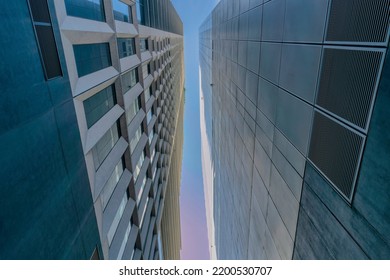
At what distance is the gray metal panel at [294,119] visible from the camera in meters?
9.19

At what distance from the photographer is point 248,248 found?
830 inches

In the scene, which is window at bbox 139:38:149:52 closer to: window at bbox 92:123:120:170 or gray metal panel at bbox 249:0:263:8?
gray metal panel at bbox 249:0:263:8

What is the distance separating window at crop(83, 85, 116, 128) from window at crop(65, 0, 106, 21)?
346 centimetres

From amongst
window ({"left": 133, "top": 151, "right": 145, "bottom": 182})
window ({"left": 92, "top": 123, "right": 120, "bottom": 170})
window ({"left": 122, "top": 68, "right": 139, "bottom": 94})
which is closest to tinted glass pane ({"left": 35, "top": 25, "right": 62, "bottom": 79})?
window ({"left": 92, "top": 123, "right": 120, "bottom": 170})

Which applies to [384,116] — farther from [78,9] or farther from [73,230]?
[78,9]

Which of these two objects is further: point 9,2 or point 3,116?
point 9,2

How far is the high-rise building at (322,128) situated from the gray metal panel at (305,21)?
3cm

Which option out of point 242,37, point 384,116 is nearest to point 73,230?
point 384,116

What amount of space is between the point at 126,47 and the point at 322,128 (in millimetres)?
14848

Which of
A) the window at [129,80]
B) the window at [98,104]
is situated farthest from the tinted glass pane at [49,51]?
the window at [129,80]

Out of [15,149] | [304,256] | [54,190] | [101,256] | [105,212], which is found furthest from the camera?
[105,212]

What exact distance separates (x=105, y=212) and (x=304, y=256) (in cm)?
953

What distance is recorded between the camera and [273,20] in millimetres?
12734

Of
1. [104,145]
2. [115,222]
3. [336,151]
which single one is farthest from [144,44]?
[336,151]
